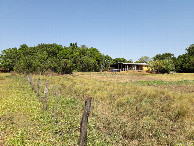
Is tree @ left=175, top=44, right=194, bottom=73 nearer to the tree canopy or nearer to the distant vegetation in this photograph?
the distant vegetation

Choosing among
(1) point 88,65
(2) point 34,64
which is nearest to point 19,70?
(2) point 34,64

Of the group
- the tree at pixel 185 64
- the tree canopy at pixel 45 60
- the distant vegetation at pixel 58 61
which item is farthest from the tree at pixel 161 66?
the tree canopy at pixel 45 60

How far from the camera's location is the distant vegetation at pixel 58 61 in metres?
37.9

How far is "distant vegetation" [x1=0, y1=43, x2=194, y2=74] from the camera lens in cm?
3791

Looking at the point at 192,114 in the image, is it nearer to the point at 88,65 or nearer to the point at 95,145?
the point at 95,145

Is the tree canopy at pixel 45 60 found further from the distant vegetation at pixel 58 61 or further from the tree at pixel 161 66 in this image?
the tree at pixel 161 66

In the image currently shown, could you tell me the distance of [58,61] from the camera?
38.4m

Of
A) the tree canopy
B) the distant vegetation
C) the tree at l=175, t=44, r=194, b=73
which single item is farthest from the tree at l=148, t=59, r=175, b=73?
the tree canopy

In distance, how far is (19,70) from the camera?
131ft

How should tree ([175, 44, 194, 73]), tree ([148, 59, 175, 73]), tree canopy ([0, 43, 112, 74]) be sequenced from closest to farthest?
tree canopy ([0, 43, 112, 74])
tree ([148, 59, 175, 73])
tree ([175, 44, 194, 73])

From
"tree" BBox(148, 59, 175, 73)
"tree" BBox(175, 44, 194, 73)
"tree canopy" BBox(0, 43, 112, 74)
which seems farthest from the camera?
"tree" BBox(175, 44, 194, 73)

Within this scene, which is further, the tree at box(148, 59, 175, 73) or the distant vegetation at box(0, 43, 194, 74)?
the tree at box(148, 59, 175, 73)

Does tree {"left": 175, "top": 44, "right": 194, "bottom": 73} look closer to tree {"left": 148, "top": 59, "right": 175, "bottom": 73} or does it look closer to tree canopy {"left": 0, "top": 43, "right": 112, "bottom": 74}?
tree {"left": 148, "top": 59, "right": 175, "bottom": 73}

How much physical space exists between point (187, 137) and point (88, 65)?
64594mm
